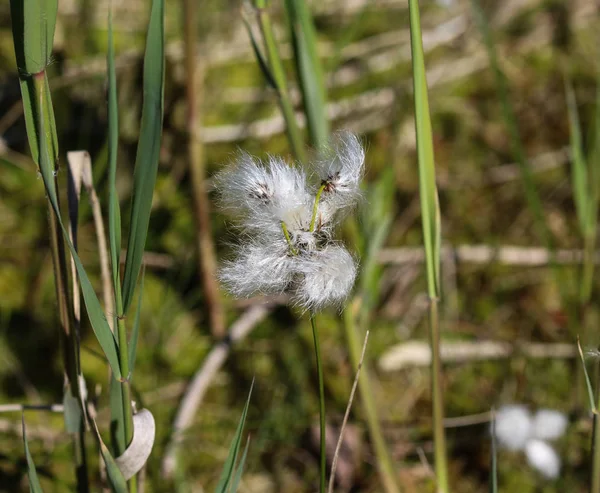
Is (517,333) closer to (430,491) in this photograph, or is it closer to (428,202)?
(430,491)

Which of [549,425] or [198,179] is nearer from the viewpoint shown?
[549,425]

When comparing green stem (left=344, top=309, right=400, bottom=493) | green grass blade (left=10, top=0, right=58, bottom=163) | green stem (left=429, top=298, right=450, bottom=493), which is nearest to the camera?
green grass blade (left=10, top=0, right=58, bottom=163)

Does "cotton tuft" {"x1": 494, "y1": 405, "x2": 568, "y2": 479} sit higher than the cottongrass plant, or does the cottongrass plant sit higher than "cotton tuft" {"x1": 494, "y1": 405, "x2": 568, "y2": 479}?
the cottongrass plant

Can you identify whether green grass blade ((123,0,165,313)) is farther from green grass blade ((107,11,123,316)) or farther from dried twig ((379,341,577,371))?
dried twig ((379,341,577,371))

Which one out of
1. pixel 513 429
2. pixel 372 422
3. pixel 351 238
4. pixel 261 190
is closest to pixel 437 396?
pixel 372 422

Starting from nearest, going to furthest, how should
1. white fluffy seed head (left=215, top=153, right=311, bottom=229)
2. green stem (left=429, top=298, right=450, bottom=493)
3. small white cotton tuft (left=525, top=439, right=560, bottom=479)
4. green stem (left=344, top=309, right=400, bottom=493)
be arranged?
white fluffy seed head (left=215, top=153, right=311, bottom=229), green stem (left=429, top=298, right=450, bottom=493), green stem (left=344, top=309, right=400, bottom=493), small white cotton tuft (left=525, top=439, right=560, bottom=479)

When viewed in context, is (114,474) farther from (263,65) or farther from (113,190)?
(263,65)

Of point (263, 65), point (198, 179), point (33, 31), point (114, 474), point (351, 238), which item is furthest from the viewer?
point (198, 179)

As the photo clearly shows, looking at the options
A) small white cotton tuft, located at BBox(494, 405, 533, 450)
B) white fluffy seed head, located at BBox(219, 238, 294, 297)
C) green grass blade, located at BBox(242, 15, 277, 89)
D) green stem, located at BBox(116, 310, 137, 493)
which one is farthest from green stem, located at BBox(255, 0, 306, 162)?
small white cotton tuft, located at BBox(494, 405, 533, 450)
